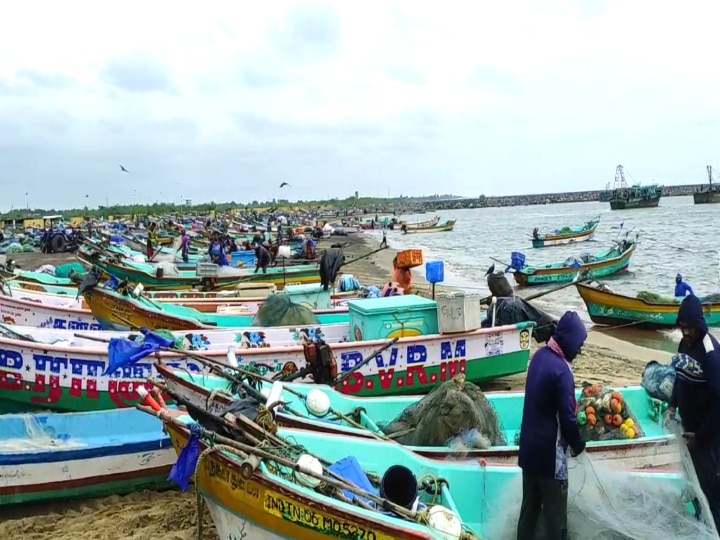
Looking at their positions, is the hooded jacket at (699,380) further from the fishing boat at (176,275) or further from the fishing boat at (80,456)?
the fishing boat at (176,275)

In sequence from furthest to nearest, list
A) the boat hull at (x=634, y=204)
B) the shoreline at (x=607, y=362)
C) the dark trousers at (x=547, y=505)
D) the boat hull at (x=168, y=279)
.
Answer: the boat hull at (x=634, y=204) → the boat hull at (x=168, y=279) → the shoreline at (x=607, y=362) → the dark trousers at (x=547, y=505)

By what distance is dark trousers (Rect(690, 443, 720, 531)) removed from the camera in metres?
4.22

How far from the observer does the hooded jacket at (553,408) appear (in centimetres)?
383

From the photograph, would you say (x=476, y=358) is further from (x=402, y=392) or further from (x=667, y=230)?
(x=667, y=230)

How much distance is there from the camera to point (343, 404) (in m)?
6.62

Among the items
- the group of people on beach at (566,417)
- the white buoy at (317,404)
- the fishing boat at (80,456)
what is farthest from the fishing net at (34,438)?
the group of people on beach at (566,417)

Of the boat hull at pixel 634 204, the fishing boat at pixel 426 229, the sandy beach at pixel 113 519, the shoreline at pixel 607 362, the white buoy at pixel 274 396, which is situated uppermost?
the boat hull at pixel 634 204

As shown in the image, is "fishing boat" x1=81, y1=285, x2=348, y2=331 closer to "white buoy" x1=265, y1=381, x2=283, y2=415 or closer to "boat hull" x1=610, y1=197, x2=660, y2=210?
"white buoy" x1=265, y1=381, x2=283, y2=415

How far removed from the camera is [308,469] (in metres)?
3.96

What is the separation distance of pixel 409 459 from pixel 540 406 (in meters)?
1.60

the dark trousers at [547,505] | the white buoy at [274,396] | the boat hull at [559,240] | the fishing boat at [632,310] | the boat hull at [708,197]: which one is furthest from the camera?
the boat hull at [708,197]

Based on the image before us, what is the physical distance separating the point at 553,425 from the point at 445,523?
2.98 feet

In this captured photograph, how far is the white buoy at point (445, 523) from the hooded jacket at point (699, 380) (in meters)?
1.75

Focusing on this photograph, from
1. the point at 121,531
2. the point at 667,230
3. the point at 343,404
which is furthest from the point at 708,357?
the point at 667,230
